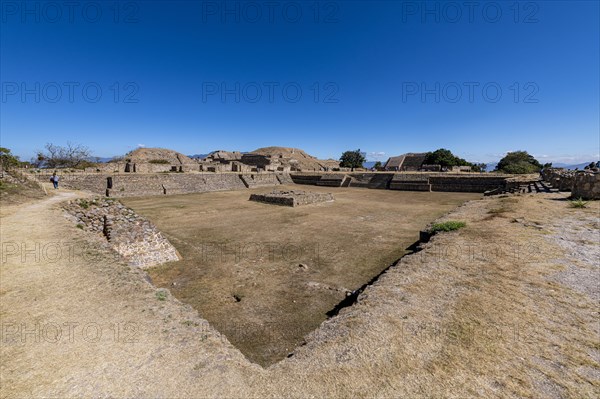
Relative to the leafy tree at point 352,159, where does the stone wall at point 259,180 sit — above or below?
below

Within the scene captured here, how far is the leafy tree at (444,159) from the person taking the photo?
49669 millimetres

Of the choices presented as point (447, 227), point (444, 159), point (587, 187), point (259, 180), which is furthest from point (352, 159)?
point (447, 227)

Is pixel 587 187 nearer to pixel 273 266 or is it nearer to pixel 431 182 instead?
pixel 273 266

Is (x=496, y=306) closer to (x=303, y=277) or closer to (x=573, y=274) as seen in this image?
(x=573, y=274)

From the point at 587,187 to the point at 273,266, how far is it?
54.9 ft

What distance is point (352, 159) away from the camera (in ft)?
232

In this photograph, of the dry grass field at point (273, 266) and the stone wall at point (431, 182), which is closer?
the dry grass field at point (273, 266)

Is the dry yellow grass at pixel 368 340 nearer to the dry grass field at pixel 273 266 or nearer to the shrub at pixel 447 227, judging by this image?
the dry grass field at pixel 273 266

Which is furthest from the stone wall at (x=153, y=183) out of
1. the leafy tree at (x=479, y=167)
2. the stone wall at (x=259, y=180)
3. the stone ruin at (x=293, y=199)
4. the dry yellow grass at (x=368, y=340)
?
the leafy tree at (x=479, y=167)

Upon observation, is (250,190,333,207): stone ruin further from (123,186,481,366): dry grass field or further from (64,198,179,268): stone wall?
(64,198,179,268): stone wall

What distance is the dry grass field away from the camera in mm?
5283

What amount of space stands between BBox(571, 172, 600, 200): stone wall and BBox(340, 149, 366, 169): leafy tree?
56.7 meters

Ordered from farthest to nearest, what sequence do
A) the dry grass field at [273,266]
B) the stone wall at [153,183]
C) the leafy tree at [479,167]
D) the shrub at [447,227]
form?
the leafy tree at [479,167] → the stone wall at [153,183] → the shrub at [447,227] → the dry grass field at [273,266]

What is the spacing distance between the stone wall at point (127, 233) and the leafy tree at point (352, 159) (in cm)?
6416
